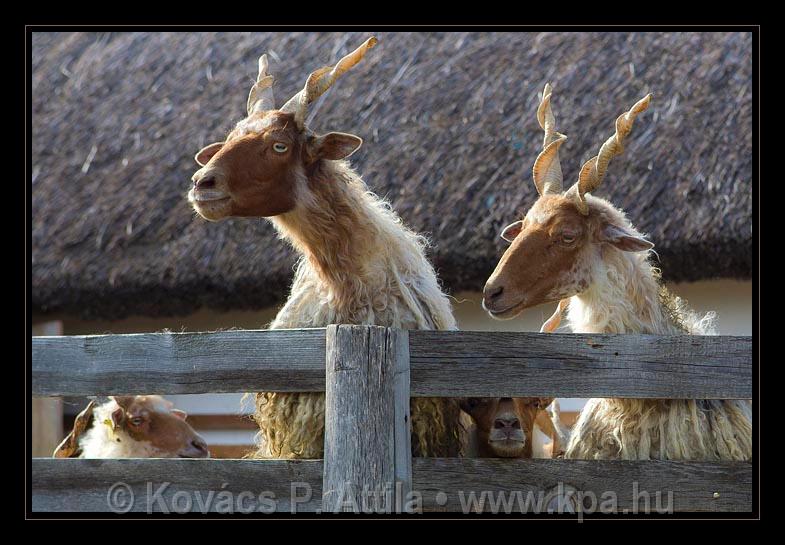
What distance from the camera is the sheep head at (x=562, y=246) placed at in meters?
4.44

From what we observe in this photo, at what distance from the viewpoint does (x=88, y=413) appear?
19.6ft

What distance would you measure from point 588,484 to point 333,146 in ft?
5.93

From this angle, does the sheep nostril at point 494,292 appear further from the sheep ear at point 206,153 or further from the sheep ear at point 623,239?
the sheep ear at point 206,153

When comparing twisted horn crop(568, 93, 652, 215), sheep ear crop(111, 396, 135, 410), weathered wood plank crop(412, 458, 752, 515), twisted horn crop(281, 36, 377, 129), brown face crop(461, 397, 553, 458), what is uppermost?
twisted horn crop(281, 36, 377, 129)

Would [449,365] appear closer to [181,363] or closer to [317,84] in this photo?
[181,363]

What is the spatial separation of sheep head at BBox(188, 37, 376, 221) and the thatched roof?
11.3ft

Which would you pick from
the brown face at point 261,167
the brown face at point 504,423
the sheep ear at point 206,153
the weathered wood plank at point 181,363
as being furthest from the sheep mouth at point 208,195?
the brown face at point 504,423

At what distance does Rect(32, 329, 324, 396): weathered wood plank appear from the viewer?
3.63m

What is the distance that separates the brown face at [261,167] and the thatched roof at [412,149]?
11.3 ft

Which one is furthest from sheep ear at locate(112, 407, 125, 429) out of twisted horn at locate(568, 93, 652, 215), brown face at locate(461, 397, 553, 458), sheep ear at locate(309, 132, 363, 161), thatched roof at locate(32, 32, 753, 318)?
thatched roof at locate(32, 32, 753, 318)

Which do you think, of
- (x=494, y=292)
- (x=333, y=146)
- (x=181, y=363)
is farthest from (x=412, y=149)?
(x=181, y=363)

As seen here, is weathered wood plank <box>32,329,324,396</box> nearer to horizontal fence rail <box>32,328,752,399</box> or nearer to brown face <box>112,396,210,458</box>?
horizontal fence rail <box>32,328,752,399</box>

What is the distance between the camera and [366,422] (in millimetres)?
Answer: 3428

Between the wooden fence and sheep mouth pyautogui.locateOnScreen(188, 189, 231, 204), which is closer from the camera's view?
the wooden fence
